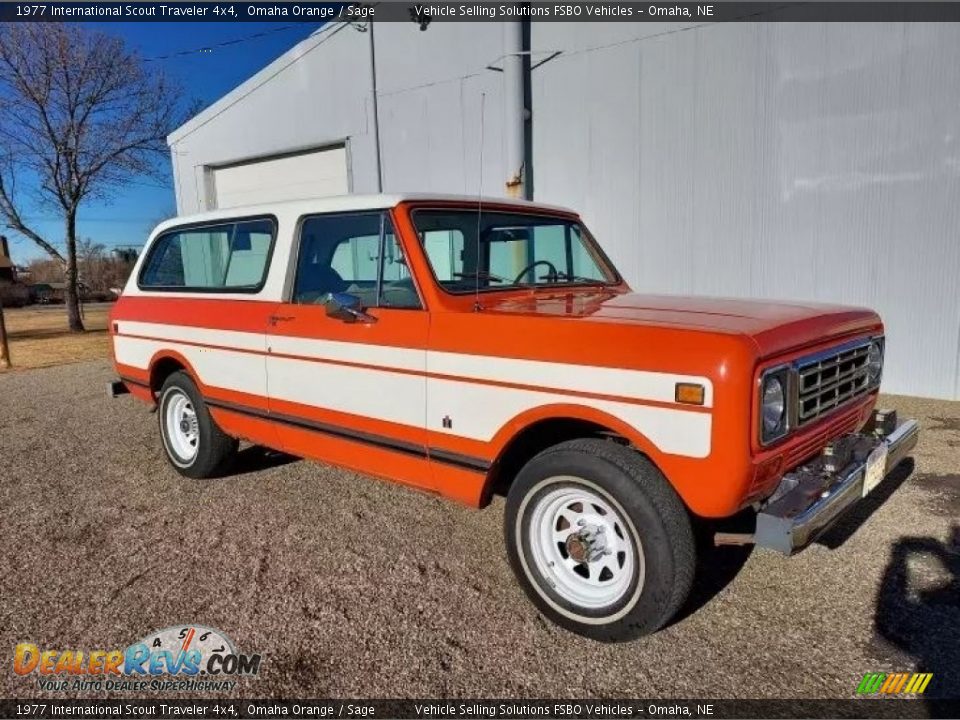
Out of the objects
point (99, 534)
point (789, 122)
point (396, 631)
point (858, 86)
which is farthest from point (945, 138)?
point (99, 534)

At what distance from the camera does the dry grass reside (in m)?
11.8

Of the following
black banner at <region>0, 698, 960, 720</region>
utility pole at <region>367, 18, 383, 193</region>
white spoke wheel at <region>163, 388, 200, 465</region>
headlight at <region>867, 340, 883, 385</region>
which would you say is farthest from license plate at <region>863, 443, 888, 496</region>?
utility pole at <region>367, 18, 383, 193</region>

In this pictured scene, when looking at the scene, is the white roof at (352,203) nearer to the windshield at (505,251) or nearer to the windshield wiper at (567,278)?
the windshield at (505,251)

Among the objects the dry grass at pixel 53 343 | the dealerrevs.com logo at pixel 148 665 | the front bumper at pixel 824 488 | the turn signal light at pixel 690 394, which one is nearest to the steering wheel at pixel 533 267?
the turn signal light at pixel 690 394

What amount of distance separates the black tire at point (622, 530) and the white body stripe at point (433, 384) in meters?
0.18

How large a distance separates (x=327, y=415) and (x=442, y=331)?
1.00 meters

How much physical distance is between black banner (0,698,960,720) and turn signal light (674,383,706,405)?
3.51 ft

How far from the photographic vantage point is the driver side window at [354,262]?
3518mm

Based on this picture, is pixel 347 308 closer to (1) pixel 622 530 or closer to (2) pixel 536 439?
(2) pixel 536 439

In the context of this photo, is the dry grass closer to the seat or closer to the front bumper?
the seat

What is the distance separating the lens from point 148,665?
109 inches

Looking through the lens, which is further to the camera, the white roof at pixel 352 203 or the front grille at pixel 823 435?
the white roof at pixel 352 203

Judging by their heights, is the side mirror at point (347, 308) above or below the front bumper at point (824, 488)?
above

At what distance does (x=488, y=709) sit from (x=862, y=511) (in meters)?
2.75
